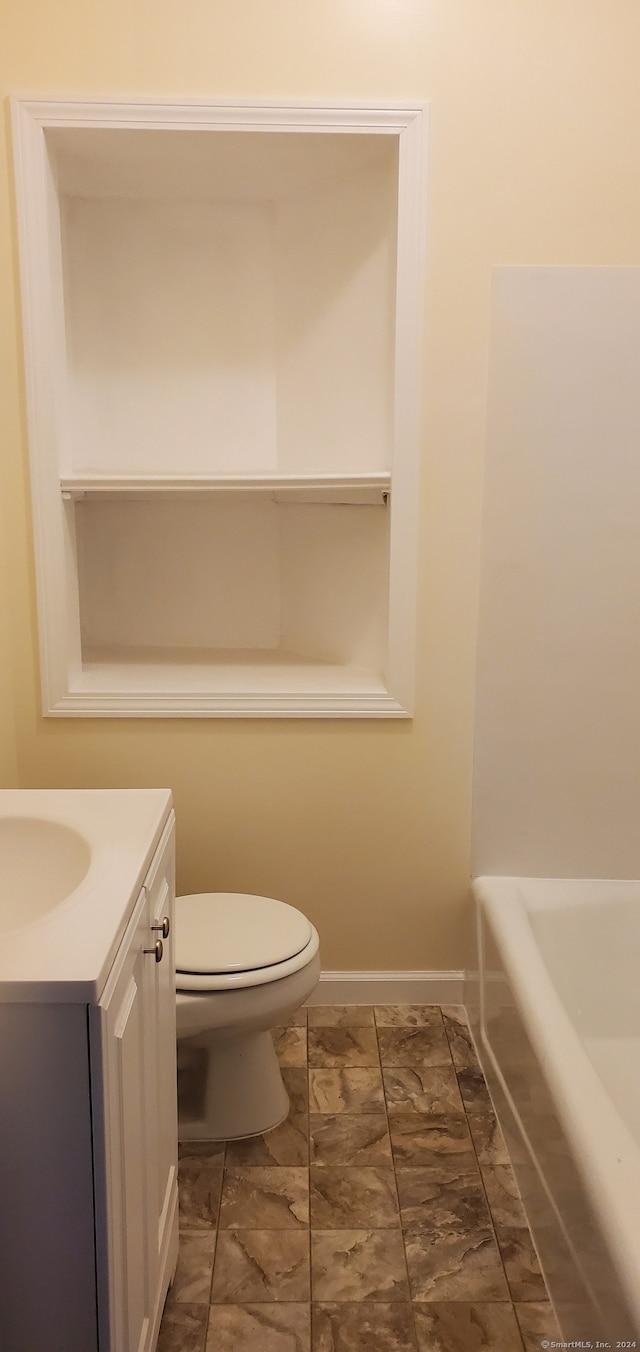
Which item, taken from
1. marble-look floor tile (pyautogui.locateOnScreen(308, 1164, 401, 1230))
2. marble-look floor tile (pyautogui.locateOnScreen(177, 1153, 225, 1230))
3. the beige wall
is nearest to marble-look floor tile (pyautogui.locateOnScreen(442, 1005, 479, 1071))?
the beige wall

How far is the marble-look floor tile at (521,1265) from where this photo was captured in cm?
155

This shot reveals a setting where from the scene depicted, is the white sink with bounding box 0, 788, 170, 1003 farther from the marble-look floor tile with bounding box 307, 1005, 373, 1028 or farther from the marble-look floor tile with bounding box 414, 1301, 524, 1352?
the marble-look floor tile with bounding box 307, 1005, 373, 1028

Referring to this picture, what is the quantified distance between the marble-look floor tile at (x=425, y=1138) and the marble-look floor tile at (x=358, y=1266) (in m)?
0.20

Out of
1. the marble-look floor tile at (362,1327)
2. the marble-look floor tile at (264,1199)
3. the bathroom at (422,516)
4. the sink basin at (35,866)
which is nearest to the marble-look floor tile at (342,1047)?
the bathroom at (422,516)

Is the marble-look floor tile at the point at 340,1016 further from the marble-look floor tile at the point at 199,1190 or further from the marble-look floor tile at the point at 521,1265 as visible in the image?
the marble-look floor tile at the point at 521,1265

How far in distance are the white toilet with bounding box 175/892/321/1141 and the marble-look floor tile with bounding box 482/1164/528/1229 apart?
0.44 metres

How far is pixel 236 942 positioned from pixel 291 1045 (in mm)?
528

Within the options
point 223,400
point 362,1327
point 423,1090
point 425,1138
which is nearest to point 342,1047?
point 423,1090

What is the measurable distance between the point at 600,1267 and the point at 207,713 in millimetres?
1342

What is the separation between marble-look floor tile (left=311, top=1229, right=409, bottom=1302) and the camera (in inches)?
61.7

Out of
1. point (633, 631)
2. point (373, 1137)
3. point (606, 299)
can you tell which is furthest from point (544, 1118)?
point (606, 299)

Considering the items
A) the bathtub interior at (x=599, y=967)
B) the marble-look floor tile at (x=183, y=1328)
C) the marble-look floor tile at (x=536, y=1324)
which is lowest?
the marble-look floor tile at (x=183, y=1328)

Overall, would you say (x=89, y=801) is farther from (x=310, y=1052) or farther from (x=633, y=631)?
(x=633, y=631)

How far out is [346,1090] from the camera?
208 cm
